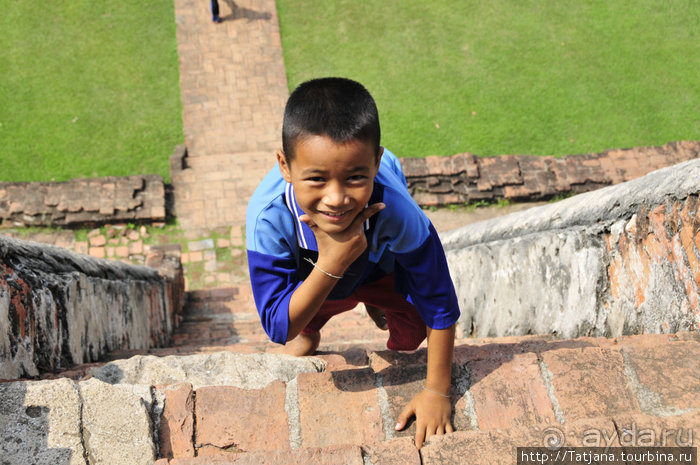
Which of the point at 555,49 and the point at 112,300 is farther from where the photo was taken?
the point at 555,49

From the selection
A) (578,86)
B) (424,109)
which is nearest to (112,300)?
(424,109)

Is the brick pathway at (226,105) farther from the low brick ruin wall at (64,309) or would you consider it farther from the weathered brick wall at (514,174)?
the low brick ruin wall at (64,309)

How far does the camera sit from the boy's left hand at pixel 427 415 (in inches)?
73.1

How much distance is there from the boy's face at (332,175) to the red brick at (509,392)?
2.42 feet

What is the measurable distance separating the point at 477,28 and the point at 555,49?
1.15 m

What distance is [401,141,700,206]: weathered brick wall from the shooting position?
712cm

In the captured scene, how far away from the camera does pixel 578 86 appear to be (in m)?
8.38

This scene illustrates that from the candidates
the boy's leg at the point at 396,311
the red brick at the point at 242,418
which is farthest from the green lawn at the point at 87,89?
the red brick at the point at 242,418

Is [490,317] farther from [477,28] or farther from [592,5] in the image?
[592,5]

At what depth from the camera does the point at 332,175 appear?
1742 mm

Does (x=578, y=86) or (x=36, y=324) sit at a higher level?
(x=578, y=86)

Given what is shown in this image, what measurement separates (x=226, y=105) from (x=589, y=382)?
688 cm

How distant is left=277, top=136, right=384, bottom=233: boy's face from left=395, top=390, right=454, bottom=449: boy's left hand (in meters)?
0.61

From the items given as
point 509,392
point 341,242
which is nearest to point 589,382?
point 509,392
